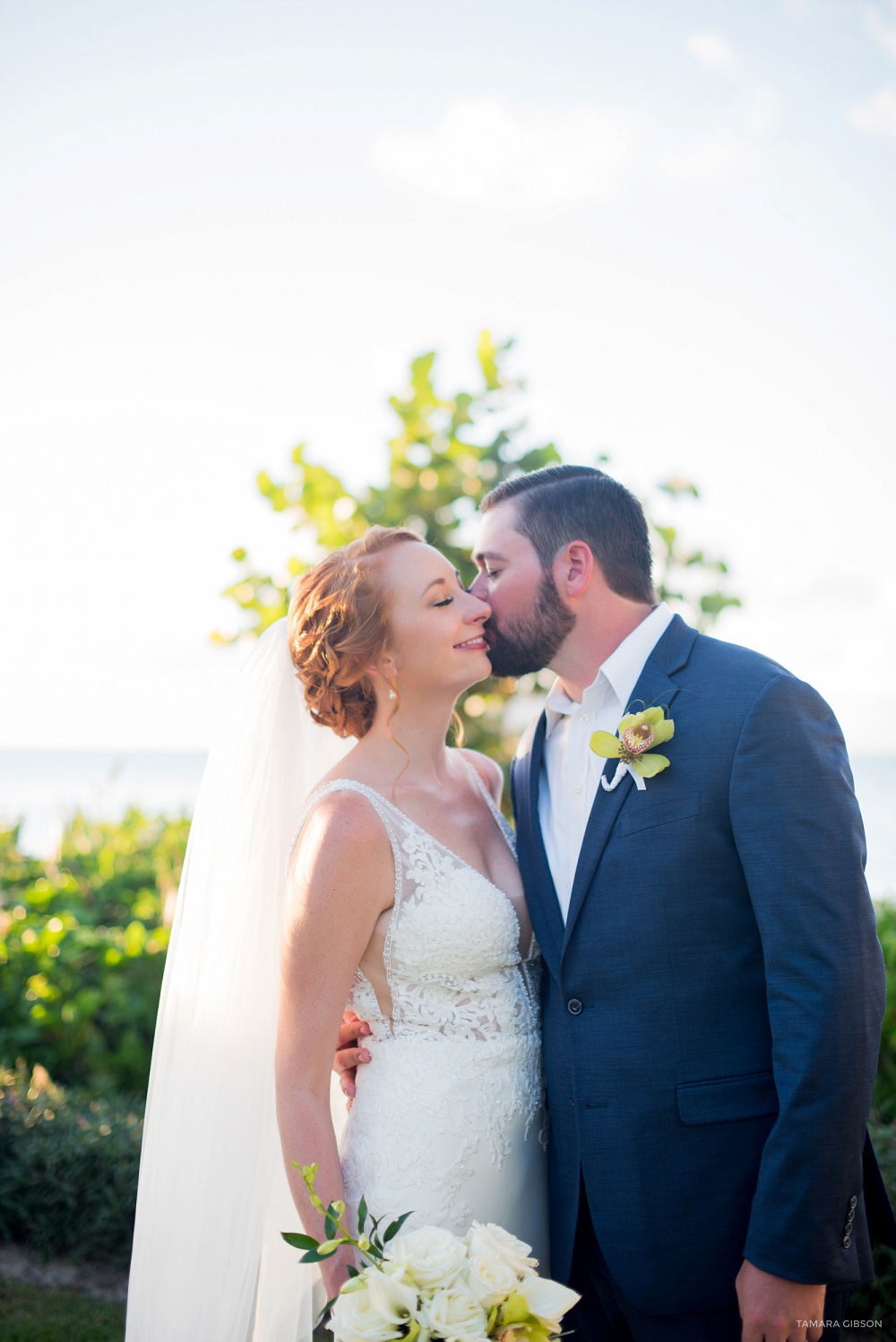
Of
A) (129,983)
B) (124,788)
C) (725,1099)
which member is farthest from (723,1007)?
(124,788)

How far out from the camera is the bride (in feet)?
7.78

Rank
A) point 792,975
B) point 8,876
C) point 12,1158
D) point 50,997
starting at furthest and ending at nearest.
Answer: point 8,876
point 50,997
point 12,1158
point 792,975

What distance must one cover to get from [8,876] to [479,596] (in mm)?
6054

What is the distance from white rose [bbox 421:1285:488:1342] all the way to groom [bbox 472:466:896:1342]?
36.8 inches

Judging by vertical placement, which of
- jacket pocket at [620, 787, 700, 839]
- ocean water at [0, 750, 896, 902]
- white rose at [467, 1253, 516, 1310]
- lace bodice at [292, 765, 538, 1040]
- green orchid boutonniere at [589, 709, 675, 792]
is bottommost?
white rose at [467, 1253, 516, 1310]

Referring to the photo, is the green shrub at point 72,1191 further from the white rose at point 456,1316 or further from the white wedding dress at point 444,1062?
the white rose at point 456,1316

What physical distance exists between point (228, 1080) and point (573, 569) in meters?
1.84

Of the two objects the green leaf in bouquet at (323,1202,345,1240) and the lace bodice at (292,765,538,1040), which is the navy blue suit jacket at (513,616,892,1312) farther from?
the green leaf in bouquet at (323,1202,345,1240)

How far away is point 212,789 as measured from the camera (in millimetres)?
2791

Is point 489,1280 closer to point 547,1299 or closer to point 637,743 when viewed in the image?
point 547,1299

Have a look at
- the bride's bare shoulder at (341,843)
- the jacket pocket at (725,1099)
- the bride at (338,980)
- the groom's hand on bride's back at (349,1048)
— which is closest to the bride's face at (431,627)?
the bride at (338,980)

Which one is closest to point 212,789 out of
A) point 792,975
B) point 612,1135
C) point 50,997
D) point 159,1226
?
point 159,1226

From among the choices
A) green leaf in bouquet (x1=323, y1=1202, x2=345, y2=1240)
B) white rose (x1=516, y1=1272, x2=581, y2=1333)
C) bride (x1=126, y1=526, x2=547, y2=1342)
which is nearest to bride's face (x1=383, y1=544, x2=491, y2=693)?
bride (x1=126, y1=526, x2=547, y2=1342)

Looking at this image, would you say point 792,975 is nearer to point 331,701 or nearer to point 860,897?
point 860,897
